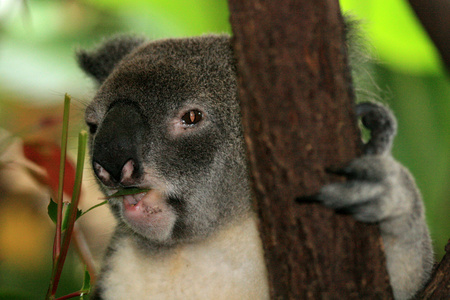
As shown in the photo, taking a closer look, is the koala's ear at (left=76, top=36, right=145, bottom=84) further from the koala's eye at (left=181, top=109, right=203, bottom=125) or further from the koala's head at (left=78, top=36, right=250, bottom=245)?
the koala's eye at (left=181, top=109, right=203, bottom=125)

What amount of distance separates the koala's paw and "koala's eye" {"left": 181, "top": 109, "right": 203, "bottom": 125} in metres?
0.70

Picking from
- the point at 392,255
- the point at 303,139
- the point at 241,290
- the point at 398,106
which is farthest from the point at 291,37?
the point at 398,106

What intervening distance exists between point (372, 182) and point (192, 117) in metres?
0.84

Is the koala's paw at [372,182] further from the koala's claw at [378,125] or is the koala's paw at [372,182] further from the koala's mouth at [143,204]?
the koala's mouth at [143,204]

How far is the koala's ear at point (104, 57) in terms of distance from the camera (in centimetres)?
279

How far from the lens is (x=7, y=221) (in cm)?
412

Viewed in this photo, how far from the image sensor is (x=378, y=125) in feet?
5.13

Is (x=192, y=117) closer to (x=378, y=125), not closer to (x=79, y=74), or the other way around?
(x=378, y=125)

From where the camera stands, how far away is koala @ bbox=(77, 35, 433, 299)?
67.6 inches

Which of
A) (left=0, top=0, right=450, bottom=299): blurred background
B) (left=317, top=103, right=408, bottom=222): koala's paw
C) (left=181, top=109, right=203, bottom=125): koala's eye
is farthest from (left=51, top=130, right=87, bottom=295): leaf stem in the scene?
(left=0, top=0, right=450, bottom=299): blurred background

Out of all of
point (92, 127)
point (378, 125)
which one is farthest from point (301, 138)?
point (92, 127)

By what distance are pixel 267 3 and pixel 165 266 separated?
1422mm

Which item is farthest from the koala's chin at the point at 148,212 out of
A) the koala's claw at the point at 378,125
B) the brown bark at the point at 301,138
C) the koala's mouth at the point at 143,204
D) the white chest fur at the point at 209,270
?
the koala's claw at the point at 378,125

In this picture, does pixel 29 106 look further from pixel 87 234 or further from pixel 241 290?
pixel 241 290
